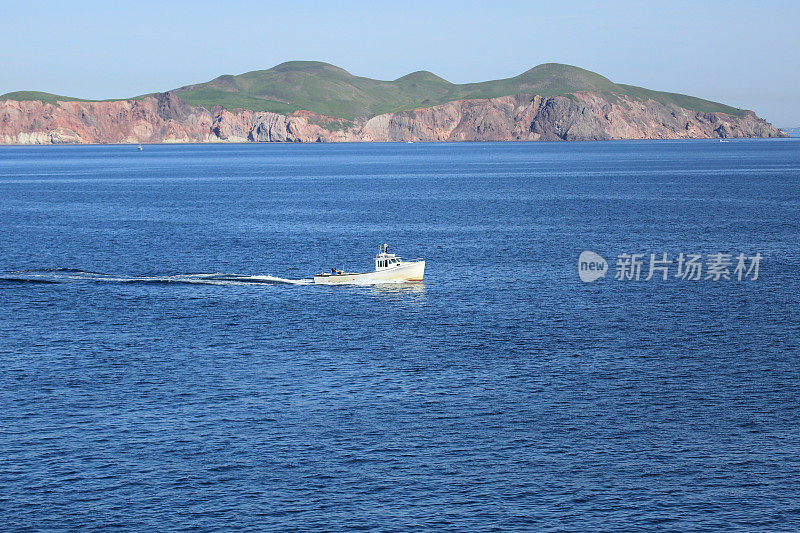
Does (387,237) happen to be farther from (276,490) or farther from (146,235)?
(276,490)

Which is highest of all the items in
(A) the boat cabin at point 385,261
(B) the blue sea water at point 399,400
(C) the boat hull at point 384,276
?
(A) the boat cabin at point 385,261

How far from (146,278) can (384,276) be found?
31.5 m

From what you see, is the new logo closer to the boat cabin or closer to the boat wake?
the boat cabin

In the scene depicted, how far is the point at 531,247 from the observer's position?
14875 cm

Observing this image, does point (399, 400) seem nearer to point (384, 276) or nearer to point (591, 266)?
point (384, 276)

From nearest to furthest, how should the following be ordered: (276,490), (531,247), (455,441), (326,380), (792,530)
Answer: (792,530)
(276,490)
(455,441)
(326,380)
(531,247)

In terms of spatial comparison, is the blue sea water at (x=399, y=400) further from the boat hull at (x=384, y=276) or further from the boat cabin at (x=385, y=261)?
the boat cabin at (x=385, y=261)

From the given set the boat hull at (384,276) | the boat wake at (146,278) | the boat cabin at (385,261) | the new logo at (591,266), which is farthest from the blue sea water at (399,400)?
the boat cabin at (385,261)

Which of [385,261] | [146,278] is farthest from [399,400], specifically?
[146,278]

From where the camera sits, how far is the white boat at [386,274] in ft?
384

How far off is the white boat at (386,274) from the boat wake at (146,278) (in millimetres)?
2918

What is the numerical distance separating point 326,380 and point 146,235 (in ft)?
336

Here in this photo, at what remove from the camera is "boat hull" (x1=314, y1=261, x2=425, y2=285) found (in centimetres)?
11719

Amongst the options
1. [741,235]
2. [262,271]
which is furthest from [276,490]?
[741,235]
